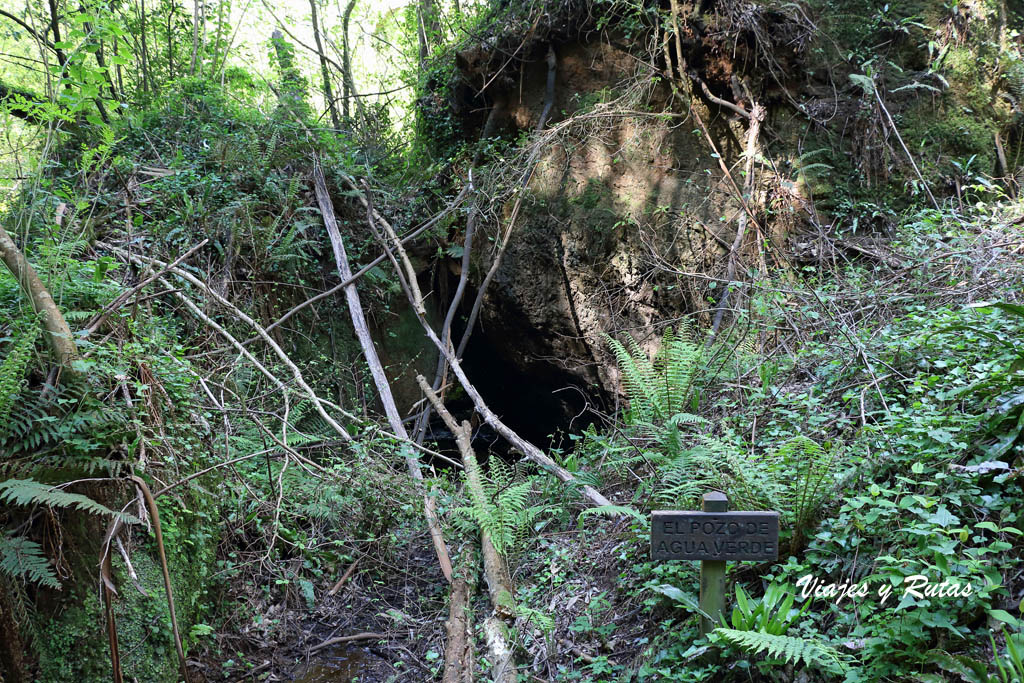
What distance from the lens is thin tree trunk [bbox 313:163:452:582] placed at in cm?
490

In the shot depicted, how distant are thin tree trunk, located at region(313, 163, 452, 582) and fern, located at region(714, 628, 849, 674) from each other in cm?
242

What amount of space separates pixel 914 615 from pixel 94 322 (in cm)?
457

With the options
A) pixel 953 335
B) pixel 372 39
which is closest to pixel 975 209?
pixel 953 335

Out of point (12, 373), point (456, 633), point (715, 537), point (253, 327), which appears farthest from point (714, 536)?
point (253, 327)

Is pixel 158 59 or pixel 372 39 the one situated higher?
pixel 372 39

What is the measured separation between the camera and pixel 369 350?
7.18 metres

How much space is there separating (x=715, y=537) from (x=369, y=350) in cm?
503

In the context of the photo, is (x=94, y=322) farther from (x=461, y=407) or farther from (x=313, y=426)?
(x=461, y=407)

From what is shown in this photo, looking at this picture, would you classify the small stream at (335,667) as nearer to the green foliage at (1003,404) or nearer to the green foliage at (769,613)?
the green foliage at (769,613)

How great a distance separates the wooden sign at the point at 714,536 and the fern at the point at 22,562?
9.01 feet

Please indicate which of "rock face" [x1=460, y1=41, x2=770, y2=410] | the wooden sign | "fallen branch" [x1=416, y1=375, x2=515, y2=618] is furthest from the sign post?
"rock face" [x1=460, y1=41, x2=770, y2=410]

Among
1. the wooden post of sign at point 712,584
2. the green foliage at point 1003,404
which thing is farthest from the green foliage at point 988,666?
the green foliage at point 1003,404

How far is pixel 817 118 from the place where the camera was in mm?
7062

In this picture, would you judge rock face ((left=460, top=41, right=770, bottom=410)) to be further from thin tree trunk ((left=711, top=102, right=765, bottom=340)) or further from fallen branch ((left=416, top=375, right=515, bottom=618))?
fallen branch ((left=416, top=375, right=515, bottom=618))
